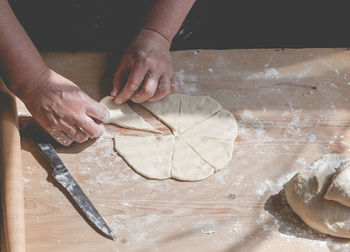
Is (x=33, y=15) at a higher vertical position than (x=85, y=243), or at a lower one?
higher

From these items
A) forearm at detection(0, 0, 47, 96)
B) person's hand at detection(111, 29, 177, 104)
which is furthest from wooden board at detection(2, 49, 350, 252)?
forearm at detection(0, 0, 47, 96)

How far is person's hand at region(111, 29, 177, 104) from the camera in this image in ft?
6.39

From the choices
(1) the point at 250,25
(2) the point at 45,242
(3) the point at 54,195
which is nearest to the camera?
(2) the point at 45,242

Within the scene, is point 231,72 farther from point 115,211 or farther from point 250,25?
point 115,211

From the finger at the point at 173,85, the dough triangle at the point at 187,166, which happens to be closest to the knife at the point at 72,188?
the dough triangle at the point at 187,166

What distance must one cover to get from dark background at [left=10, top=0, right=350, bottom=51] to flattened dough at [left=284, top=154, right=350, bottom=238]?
1139 mm

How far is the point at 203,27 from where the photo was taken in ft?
8.29

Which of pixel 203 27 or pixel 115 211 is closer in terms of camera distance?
pixel 115 211

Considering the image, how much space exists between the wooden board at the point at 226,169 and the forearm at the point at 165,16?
191mm

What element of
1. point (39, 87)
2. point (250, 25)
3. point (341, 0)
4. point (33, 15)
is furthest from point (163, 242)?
point (341, 0)

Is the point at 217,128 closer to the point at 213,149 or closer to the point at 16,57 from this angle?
the point at 213,149

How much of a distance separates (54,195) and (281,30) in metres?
1.92

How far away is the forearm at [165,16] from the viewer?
2.09 metres

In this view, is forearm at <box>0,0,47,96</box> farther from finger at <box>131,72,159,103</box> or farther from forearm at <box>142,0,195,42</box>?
forearm at <box>142,0,195,42</box>
